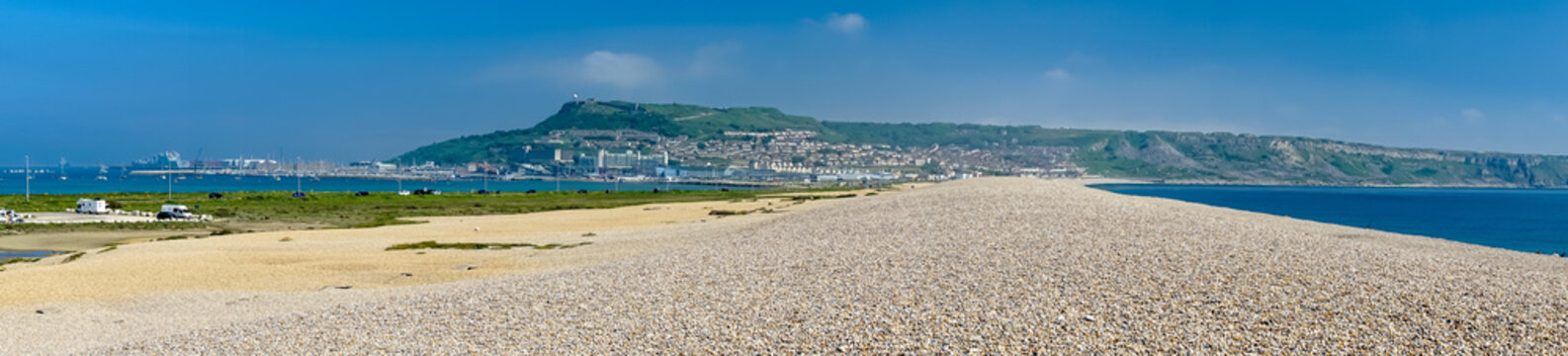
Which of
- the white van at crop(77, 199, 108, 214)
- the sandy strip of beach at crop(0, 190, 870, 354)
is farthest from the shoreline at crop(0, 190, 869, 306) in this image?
the white van at crop(77, 199, 108, 214)

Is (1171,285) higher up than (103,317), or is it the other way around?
(1171,285)

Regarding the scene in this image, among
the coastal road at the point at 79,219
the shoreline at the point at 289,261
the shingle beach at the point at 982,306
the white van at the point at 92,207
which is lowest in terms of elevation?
the coastal road at the point at 79,219

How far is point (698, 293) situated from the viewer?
55.9 feet

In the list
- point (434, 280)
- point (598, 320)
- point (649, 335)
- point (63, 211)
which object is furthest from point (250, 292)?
point (63, 211)

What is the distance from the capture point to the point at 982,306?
1453cm

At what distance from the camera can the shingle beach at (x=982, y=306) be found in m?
12.4

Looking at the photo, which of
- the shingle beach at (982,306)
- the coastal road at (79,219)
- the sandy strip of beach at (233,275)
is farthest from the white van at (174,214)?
the shingle beach at (982,306)

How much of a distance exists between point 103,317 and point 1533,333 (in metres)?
23.0

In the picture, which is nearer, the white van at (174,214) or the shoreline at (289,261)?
the shoreline at (289,261)

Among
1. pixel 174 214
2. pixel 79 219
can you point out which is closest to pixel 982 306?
pixel 174 214

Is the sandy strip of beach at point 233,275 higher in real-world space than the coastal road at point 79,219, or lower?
higher

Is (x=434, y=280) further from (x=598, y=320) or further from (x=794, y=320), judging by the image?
(x=794, y=320)

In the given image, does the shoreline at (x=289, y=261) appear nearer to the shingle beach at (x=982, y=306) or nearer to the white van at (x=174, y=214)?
the shingle beach at (x=982, y=306)

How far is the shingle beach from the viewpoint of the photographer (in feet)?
40.6
